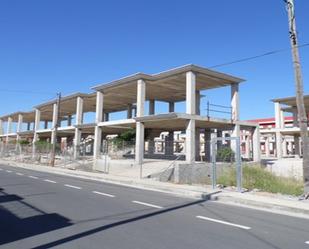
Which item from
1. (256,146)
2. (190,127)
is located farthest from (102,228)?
(256,146)

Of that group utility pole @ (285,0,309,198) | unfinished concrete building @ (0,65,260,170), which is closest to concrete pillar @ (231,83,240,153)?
unfinished concrete building @ (0,65,260,170)

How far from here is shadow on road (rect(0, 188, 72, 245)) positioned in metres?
6.86

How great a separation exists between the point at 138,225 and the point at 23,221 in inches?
111

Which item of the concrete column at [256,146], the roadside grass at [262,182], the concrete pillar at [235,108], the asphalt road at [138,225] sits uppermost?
the concrete pillar at [235,108]

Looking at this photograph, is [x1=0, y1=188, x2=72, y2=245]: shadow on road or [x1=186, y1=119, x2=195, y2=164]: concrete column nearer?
[x1=0, y1=188, x2=72, y2=245]: shadow on road

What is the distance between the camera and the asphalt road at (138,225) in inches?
253

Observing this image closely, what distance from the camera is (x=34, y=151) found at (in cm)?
4531

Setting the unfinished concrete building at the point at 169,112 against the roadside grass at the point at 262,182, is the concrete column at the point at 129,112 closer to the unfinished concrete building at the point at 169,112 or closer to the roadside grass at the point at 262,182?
the unfinished concrete building at the point at 169,112

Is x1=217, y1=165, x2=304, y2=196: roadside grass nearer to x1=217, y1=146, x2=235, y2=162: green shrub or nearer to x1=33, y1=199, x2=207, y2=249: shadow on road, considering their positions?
x1=33, y1=199, x2=207, y2=249: shadow on road

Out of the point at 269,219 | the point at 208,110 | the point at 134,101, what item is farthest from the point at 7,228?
the point at 134,101

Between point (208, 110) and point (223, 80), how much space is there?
14.7 ft

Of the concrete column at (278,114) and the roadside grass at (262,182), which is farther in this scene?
the concrete column at (278,114)

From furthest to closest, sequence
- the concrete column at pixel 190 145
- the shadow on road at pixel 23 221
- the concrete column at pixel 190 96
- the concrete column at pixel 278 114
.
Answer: the concrete column at pixel 278 114 < the concrete column at pixel 190 96 < the concrete column at pixel 190 145 < the shadow on road at pixel 23 221

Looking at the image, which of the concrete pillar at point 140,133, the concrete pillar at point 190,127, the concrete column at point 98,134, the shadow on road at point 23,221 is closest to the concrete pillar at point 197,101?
the concrete pillar at point 140,133
